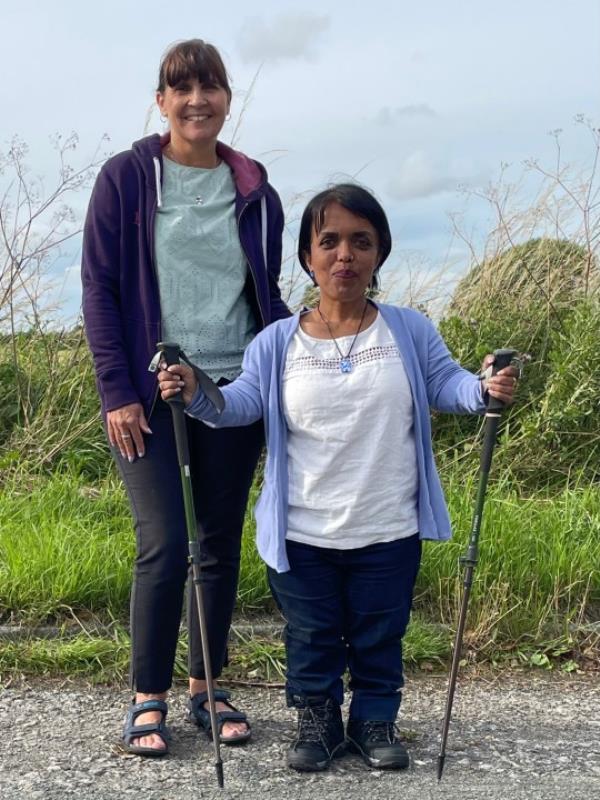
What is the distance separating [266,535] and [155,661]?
578 mm

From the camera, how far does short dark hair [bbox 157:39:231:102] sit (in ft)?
10.6

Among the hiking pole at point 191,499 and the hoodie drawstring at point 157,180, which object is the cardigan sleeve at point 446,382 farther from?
the hoodie drawstring at point 157,180

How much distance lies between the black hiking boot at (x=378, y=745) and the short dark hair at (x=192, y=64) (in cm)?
212

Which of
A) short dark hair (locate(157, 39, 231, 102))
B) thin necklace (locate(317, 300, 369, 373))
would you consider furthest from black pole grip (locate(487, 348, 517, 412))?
short dark hair (locate(157, 39, 231, 102))

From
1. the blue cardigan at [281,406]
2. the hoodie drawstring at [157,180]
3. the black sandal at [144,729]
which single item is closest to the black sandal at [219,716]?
the black sandal at [144,729]

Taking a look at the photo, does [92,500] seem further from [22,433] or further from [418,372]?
[418,372]

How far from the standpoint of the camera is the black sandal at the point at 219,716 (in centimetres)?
329

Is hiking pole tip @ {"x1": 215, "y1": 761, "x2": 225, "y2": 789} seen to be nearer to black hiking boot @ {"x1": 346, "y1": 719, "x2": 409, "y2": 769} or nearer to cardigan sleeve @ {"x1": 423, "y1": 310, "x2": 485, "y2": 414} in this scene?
black hiking boot @ {"x1": 346, "y1": 719, "x2": 409, "y2": 769}

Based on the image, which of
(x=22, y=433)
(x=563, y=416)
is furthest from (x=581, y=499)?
(x=22, y=433)

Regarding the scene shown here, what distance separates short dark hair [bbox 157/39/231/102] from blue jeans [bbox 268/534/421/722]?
153 centimetres

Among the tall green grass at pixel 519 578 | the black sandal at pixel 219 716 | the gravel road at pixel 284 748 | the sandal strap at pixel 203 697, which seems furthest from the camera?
the tall green grass at pixel 519 578

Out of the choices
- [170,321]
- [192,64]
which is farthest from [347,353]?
[192,64]

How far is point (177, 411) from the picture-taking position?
115 inches

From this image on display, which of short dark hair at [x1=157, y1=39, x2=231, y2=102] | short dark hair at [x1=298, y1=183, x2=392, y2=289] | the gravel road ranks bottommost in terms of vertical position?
the gravel road
